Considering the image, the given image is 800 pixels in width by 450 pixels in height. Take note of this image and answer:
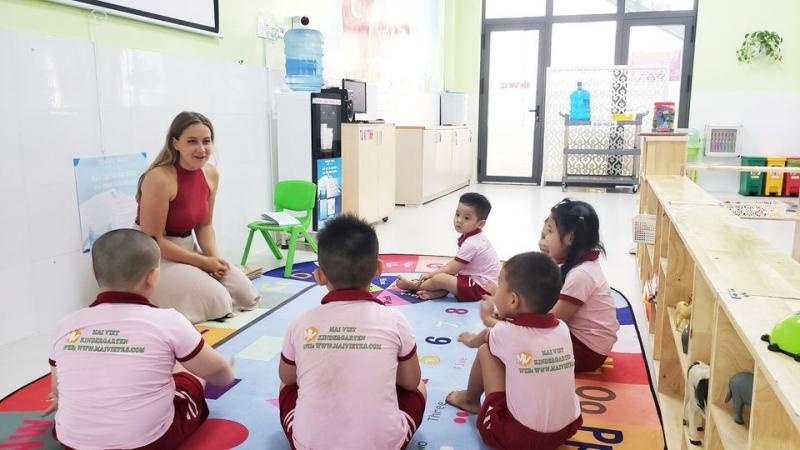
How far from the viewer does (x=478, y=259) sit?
3.44m

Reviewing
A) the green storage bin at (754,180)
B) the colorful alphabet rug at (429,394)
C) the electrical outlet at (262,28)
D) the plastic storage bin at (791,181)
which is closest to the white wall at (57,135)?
the colorful alphabet rug at (429,394)

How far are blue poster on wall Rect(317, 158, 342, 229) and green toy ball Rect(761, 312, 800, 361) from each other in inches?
160

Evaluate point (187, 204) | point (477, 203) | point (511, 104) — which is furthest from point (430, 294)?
point (511, 104)

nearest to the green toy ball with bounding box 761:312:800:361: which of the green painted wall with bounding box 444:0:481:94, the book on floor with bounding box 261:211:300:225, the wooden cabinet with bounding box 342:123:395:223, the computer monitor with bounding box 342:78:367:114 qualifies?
the book on floor with bounding box 261:211:300:225

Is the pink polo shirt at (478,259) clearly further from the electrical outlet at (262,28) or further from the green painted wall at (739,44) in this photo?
the green painted wall at (739,44)

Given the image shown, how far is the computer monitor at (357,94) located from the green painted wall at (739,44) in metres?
5.24

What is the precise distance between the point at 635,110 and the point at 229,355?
796 centimetres

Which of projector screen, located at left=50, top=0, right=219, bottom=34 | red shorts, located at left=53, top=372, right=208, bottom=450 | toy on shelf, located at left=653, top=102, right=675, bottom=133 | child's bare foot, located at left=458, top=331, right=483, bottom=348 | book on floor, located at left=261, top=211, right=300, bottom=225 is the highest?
projector screen, located at left=50, top=0, right=219, bottom=34

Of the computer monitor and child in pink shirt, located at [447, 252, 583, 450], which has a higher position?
the computer monitor

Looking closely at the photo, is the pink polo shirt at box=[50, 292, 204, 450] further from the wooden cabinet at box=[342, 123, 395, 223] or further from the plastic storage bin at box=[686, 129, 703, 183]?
the plastic storage bin at box=[686, 129, 703, 183]

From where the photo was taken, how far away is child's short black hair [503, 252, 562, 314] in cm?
183

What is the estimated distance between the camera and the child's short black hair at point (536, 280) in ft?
6.00

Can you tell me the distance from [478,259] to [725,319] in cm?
200

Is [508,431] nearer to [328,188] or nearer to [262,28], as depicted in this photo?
[328,188]
